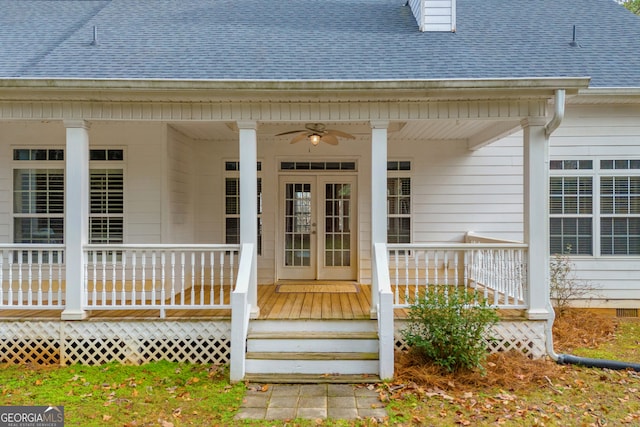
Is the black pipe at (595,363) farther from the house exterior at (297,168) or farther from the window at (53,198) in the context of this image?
the window at (53,198)

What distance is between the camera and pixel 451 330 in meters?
4.50

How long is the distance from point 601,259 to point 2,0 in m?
12.5

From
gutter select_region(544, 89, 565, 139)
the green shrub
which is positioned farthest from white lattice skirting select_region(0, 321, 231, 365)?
gutter select_region(544, 89, 565, 139)

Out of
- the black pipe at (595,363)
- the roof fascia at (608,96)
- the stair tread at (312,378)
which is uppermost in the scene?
the roof fascia at (608,96)

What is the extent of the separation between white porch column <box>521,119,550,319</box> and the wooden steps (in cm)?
200

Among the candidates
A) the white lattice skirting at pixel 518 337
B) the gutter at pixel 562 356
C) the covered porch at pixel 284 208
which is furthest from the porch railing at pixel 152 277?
the gutter at pixel 562 356

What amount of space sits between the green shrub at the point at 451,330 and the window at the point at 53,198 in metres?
4.78

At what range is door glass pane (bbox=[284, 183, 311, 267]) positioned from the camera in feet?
25.6

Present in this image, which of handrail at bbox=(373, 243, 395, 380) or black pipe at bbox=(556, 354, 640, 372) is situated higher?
handrail at bbox=(373, 243, 395, 380)

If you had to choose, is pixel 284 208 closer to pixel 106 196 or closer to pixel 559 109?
pixel 106 196

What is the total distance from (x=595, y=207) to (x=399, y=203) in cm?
321

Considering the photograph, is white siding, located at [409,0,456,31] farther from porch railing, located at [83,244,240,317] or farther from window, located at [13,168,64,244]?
window, located at [13,168,64,244]

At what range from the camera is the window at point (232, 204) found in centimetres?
767

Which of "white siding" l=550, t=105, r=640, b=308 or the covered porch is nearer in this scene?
the covered porch
